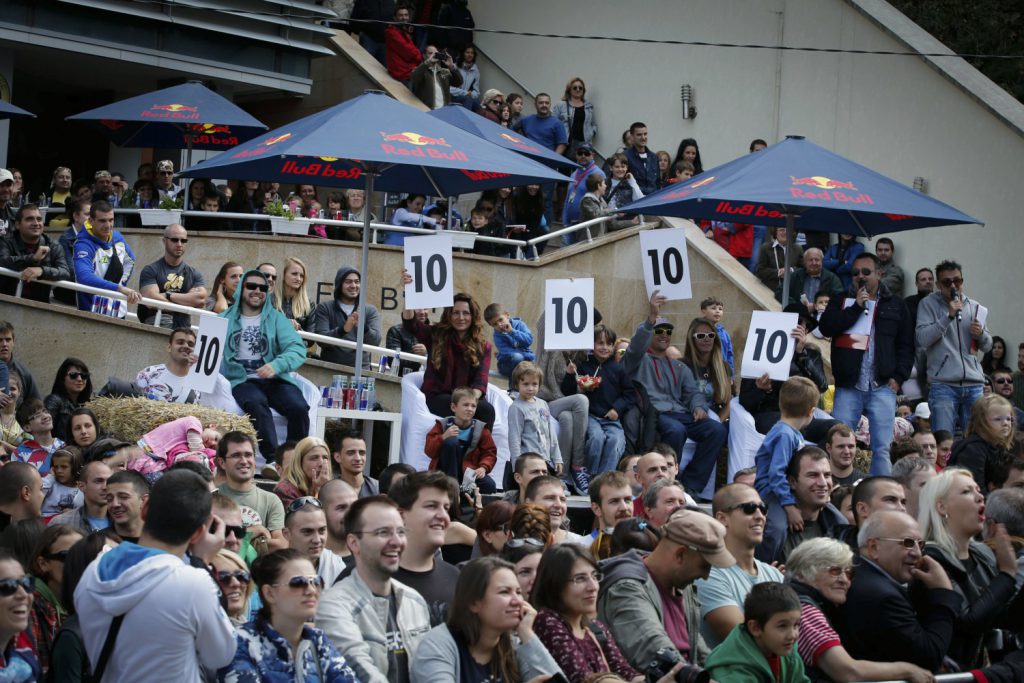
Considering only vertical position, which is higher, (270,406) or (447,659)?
(270,406)

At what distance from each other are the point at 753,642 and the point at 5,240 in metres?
10.4

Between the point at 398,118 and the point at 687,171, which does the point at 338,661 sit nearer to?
the point at 398,118

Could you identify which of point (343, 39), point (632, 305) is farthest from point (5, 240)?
point (343, 39)

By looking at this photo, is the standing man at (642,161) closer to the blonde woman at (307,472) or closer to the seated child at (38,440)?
the seated child at (38,440)

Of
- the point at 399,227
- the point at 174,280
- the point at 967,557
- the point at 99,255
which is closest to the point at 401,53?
the point at 399,227

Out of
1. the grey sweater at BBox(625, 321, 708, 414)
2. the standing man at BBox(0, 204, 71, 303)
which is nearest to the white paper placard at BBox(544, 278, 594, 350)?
the grey sweater at BBox(625, 321, 708, 414)

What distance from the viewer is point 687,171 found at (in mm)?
20500

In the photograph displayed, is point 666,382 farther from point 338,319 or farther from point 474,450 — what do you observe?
point 338,319

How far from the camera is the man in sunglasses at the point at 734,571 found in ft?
25.4

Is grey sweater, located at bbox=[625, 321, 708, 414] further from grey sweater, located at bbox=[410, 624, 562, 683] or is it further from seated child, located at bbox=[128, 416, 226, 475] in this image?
grey sweater, located at bbox=[410, 624, 562, 683]

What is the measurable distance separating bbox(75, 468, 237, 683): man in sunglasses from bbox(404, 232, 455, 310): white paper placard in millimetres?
6716

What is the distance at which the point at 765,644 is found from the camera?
6.89 metres

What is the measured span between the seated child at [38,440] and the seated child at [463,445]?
9.59ft

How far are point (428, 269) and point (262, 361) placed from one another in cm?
164
